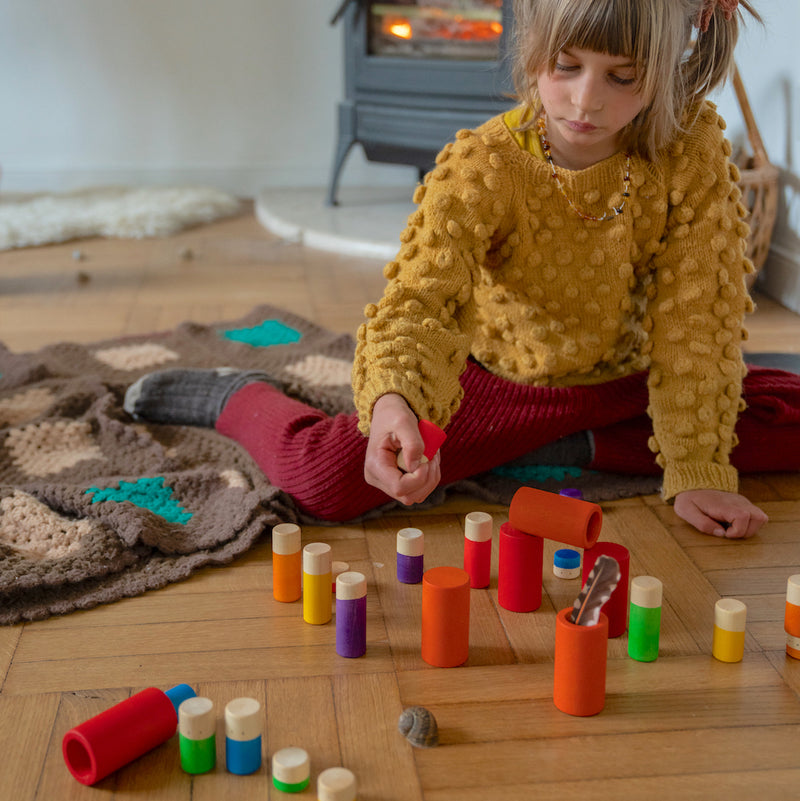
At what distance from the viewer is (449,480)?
4.27ft

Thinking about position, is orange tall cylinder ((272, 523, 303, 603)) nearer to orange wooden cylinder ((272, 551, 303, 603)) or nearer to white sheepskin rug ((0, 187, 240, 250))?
orange wooden cylinder ((272, 551, 303, 603))

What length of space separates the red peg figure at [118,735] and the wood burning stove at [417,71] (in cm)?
213

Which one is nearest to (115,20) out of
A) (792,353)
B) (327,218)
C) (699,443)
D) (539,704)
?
(327,218)

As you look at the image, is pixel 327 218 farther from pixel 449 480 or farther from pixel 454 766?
pixel 454 766

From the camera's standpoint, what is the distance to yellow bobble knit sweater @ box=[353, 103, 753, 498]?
44.7 inches

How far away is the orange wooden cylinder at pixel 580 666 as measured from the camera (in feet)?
2.76

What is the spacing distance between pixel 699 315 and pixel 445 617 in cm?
54

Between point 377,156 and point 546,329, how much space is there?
182 centimetres

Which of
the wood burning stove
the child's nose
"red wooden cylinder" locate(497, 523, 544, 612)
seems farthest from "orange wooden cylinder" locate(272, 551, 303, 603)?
the wood burning stove

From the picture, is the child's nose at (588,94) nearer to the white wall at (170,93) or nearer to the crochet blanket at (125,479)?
the crochet blanket at (125,479)

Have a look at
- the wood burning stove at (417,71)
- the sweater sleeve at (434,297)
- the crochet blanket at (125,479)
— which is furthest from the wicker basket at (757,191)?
the sweater sleeve at (434,297)

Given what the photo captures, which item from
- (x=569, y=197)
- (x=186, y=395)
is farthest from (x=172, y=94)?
(x=569, y=197)

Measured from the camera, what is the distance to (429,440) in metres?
0.96

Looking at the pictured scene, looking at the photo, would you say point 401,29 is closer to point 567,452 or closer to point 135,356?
point 135,356
